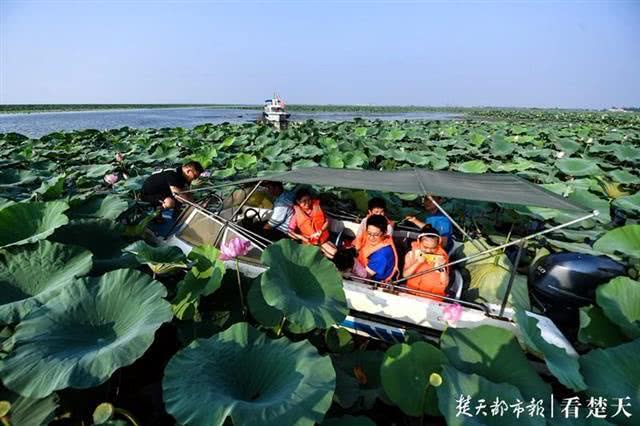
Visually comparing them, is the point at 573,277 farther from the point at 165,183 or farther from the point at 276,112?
the point at 276,112

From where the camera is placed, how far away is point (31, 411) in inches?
63.9

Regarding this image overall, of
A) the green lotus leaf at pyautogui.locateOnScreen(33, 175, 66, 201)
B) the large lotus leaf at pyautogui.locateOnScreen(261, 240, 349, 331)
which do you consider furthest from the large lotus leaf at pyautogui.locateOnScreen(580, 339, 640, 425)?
the green lotus leaf at pyautogui.locateOnScreen(33, 175, 66, 201)

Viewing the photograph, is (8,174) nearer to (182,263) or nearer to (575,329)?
(182,263)

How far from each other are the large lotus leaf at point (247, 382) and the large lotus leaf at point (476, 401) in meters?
0.54

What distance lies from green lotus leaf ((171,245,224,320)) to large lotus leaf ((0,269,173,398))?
317 mm

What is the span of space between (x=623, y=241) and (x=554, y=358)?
1703 millimetres

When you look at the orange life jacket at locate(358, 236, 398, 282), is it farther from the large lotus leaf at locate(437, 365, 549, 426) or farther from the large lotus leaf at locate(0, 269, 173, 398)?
the large lotus leaf at locate(0, 269, 173, 398)

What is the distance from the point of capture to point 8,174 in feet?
18.0

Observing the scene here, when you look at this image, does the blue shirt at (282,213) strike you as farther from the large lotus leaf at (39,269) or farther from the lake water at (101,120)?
the lake water at (101,120)

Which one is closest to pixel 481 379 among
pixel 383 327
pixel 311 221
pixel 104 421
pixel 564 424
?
pixel 564 424

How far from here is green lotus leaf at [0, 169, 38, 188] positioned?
526 cm

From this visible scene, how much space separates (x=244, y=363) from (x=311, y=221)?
7.94 feet

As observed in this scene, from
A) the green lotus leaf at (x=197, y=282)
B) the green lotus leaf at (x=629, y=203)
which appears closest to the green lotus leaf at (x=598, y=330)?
the green lotus leaf at (x=629, y=203)

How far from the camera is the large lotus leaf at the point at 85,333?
148 cm
